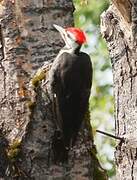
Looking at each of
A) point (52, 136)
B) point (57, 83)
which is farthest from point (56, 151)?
point (57, 83)

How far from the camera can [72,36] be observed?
554cm

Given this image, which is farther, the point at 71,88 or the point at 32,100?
the point at 71,88

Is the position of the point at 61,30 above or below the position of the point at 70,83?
above

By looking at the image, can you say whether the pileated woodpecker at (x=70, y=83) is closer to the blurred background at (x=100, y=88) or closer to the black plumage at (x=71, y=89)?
the black plumage at (x=71, y=89)

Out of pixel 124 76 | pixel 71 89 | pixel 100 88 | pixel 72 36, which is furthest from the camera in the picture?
pixel 100 88

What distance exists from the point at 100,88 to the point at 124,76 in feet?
19.2

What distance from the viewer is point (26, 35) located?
547 centimetres

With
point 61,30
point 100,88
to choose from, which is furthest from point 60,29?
point 100,88

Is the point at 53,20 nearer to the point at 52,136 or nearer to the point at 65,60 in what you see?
the point at 65,60

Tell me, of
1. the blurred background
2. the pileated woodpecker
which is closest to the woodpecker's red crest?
the pileated woodpecker

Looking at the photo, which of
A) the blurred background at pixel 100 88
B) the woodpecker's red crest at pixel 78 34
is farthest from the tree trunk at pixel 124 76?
the blurred background at pixel 100 88

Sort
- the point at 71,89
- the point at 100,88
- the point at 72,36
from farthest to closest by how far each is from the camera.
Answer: the point at 100,88 < the point at 72,36 < the point at 71,89

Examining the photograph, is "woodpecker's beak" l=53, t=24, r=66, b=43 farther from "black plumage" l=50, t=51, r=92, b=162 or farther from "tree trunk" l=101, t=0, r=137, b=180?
"tree trunk" l=101, t=0, r=137, b=180

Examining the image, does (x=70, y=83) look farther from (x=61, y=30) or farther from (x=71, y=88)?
(x=61, y=30)
